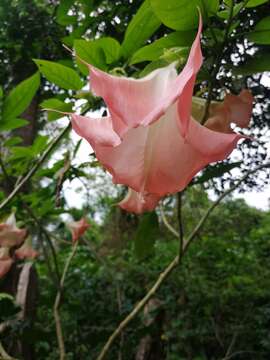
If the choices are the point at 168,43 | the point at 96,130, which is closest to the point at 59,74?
the point at 168,43

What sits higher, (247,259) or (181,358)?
(247,259)

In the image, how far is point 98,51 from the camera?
0.57 metres

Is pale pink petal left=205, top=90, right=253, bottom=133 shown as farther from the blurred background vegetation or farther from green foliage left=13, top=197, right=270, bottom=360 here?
green foliage left=13, top=197, right=270, bottom=360

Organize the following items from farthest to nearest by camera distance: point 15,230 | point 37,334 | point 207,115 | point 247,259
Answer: point 247,259
point 37,334
point 15,230
point 207,115

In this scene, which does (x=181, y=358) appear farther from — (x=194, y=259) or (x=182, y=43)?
(x=182, y=43)

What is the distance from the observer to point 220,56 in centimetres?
44

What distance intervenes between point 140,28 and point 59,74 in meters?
0.14

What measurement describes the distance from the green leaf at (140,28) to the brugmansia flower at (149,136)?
225 mm

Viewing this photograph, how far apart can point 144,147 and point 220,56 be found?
0.20 m

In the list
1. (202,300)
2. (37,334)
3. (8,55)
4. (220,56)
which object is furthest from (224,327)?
(220,56)

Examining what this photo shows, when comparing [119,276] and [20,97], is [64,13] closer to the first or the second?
[20,97]

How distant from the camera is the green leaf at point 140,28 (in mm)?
519

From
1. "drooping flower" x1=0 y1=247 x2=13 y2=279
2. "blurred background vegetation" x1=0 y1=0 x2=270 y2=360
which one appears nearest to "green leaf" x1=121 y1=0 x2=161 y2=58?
"blurred background vegetation" x1=0 y1=0 x2=270 y2=360

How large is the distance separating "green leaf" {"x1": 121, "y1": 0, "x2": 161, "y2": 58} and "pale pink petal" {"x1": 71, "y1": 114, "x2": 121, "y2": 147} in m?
0.25
